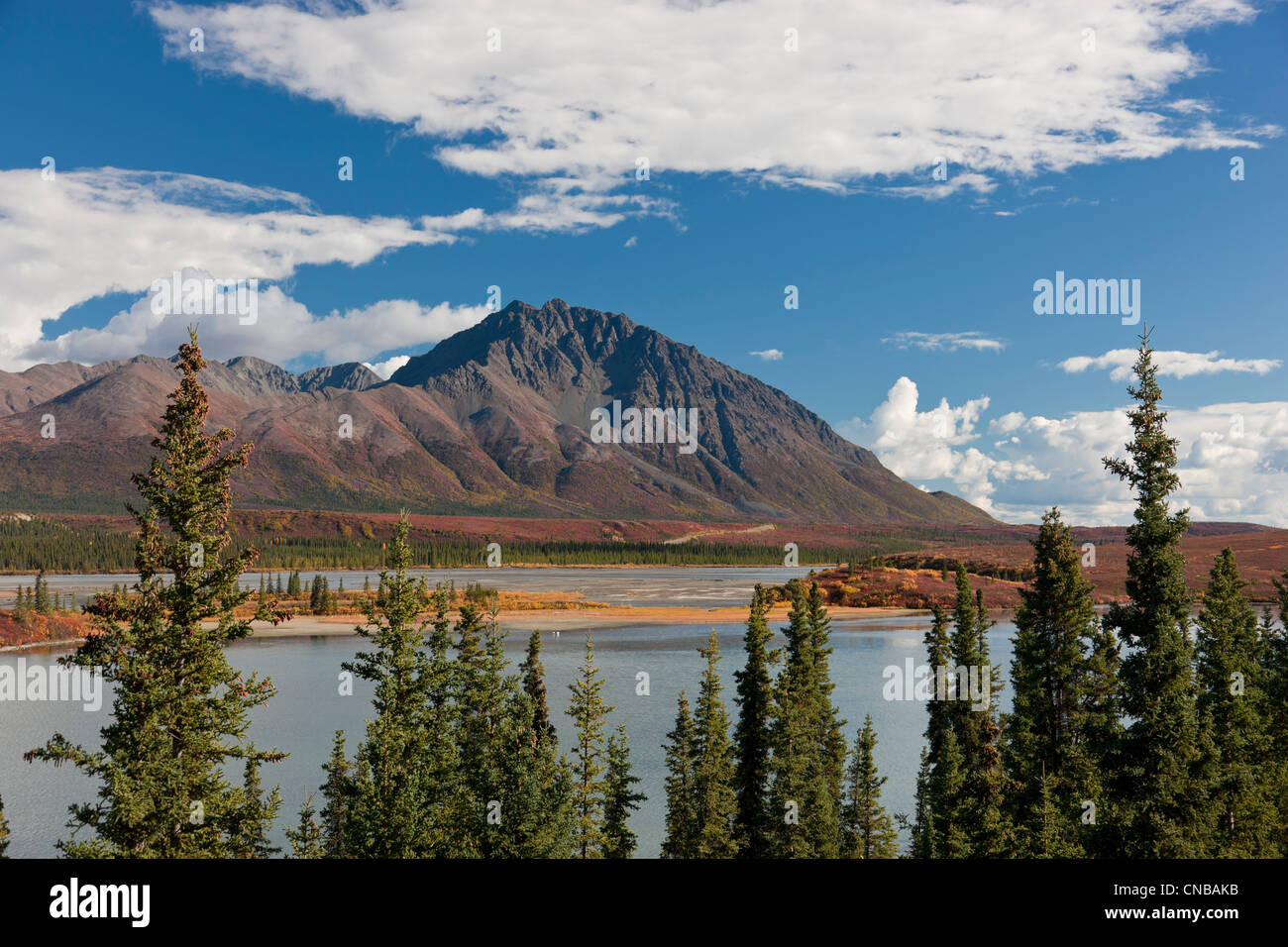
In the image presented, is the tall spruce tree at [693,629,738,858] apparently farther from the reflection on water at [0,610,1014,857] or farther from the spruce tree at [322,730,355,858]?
the spruce tree at [322,730,355,858]

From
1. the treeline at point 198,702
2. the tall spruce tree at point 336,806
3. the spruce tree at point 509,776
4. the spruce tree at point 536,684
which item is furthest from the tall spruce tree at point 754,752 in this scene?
the tall spruce tree at point 336,806

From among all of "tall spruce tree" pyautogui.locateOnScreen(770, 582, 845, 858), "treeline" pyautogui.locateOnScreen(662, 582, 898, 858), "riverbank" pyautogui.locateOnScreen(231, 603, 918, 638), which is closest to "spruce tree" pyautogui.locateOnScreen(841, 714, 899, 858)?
"treeline" pyautogui.locateOnScreen(662, 582, 898, 858)

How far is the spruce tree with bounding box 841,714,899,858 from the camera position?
4756 centimetres

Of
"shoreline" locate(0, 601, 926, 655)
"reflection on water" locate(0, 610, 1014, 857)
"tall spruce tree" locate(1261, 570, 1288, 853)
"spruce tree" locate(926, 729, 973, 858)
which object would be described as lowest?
"reflection on water" locate(0, 610, 1014, 857)

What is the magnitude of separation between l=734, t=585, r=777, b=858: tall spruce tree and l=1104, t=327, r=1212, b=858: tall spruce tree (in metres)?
19.1

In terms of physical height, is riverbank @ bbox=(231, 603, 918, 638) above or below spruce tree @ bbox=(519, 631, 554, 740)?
below

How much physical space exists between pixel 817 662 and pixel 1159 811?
85.4ft

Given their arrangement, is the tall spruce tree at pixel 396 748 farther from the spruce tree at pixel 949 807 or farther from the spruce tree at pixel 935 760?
the spruce tree at pixel 935 760

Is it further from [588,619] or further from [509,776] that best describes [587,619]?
[509,776]

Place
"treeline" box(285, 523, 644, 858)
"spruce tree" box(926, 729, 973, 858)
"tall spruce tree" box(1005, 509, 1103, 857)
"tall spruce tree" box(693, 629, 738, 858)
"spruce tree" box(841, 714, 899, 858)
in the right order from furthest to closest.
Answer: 1. "spruce tree" box(841, 714, 899, 858)
2. "tall spruce tree" box(693, 629, 738, 858)
3. "spruce tree" box(926, 729, 973, 858)
4. "tall spruce tree" box(1005, 509, 1103, 857)
5. "treeline" box(285, 523, 644, 858)

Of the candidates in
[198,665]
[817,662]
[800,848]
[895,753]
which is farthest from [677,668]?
[198,665]

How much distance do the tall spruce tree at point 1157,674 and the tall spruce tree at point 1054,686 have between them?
8957 mm

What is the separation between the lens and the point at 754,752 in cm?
4725
